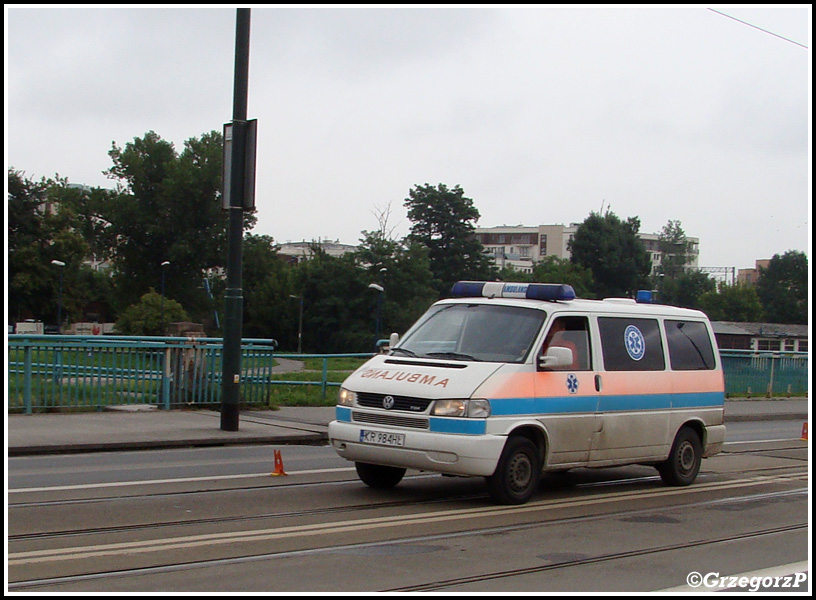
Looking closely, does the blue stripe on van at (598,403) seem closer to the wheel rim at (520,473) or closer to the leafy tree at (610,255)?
the wheel rim at (520,473)

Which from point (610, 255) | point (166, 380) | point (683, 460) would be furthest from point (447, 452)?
point (610, 255)

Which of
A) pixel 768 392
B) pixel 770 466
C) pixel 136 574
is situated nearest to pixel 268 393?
pixel 770 466

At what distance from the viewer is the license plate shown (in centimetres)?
898

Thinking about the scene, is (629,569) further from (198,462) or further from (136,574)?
(198,462)

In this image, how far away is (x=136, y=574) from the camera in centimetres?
613

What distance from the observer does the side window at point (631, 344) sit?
1039 cm

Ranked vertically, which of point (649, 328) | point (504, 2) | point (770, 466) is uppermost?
point (504, 2)

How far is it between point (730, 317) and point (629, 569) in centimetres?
8710

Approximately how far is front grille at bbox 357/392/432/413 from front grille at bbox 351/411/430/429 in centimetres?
8

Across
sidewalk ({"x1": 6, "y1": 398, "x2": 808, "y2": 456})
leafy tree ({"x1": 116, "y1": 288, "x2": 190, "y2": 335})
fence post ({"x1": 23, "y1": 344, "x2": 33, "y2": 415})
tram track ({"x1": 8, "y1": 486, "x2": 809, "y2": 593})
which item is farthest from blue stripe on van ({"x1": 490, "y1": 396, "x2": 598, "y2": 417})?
leafy tree ({"x1": 116, "y1": 288, "x2": 190, "y2": 335})

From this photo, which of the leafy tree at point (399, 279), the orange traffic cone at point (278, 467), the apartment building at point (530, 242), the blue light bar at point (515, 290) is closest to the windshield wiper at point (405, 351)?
the blue light bar at point (515, 290)

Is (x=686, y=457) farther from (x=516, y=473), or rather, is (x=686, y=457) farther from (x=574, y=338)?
(x=516, y=473)

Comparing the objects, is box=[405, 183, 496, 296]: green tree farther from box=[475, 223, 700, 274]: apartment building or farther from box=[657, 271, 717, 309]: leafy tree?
box=[475, 223, 700, 274]: apartment building

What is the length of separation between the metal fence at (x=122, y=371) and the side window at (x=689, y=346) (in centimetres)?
620
